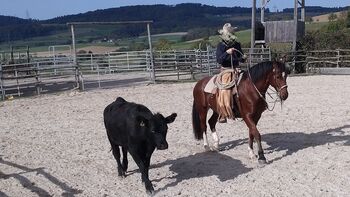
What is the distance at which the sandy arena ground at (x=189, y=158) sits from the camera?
6309mm

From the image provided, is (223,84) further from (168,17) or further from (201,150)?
(168,17)

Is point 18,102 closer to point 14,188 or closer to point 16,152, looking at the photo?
point 16,152

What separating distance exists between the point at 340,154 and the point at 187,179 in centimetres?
236

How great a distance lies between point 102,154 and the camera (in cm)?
856

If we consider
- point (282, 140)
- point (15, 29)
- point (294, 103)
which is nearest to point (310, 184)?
point (282, 140)

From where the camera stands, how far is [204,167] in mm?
7383

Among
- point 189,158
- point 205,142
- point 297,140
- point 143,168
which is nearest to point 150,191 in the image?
point 143,168

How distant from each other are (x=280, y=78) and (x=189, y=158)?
1937 millimetres

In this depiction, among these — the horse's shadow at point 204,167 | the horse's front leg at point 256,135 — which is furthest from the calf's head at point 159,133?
the horse's front leg at point 256,135

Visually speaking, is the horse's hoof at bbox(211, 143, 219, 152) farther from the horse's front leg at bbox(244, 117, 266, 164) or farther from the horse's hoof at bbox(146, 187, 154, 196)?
the horse's hoof at bbox(146, 187, 154, 196)

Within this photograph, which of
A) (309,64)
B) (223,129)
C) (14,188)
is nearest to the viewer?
(14,188)

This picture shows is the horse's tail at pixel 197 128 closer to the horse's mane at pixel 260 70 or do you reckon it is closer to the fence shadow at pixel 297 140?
the fence shadow at pixel 297 140

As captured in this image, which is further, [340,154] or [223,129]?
[223,129]

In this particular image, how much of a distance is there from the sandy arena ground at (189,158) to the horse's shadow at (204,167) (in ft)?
0.05
